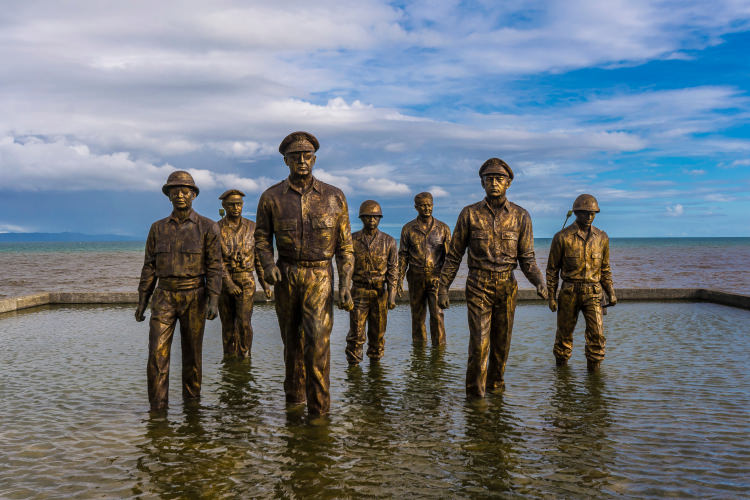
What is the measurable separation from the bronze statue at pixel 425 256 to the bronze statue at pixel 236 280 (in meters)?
2.51

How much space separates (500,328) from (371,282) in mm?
2689

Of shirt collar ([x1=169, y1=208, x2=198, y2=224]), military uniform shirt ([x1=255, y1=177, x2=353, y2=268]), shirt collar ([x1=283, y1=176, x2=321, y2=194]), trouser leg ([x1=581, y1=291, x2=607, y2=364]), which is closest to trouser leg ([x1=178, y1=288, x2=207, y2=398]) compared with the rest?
shirt collar ([x1=169, y1=208, x2=198, y2=224])

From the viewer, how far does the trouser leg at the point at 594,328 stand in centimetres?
825

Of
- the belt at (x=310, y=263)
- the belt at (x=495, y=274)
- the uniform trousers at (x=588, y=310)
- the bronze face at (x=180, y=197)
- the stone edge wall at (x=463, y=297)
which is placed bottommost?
the stone edge wall at (x=463, y=297)

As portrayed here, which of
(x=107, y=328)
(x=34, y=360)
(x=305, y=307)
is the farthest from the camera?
(x=107, y=328)

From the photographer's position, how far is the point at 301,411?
6.35 metres

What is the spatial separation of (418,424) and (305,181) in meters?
2.69

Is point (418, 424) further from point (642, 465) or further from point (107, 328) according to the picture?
point (107, 328)

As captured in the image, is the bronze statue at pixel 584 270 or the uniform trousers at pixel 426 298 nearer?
the bronze statue at pixel 584 270

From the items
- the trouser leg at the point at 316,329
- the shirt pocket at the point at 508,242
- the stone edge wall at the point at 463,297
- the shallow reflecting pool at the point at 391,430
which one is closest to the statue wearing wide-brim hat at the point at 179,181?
the trouser leg at the point at 316,329

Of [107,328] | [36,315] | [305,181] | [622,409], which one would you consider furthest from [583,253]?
[36,315]

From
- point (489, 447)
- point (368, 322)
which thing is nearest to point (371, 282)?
point (368, 322)

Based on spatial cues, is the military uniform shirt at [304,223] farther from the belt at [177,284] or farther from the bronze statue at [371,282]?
the bronze statue at [371,282]

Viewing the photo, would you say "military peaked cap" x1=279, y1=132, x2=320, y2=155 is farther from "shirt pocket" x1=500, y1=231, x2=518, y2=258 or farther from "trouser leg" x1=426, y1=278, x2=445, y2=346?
"trouser leg" x1=426, y1=278, x2=445, y2=346
